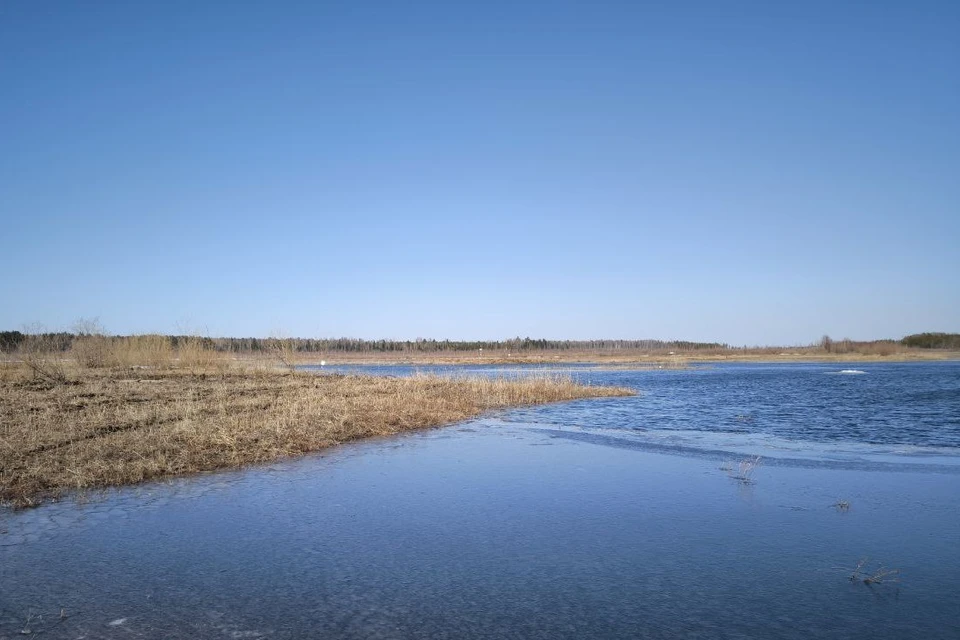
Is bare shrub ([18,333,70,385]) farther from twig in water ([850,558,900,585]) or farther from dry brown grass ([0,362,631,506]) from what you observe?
twig in water ([850,558,900,585])

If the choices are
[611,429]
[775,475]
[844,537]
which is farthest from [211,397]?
[844,537]

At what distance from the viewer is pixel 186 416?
13125 mm

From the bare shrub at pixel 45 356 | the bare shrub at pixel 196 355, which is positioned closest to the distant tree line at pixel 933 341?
the bare shrub at pixel 196 355

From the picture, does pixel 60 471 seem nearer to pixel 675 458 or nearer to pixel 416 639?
pixel 416 639

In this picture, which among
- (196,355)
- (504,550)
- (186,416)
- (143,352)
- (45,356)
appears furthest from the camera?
(196,355)

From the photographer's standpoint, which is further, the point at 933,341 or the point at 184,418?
the point at 933,341

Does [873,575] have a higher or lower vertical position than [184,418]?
lower

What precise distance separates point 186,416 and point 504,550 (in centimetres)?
943

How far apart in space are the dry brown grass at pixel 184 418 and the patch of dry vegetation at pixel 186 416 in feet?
0.08

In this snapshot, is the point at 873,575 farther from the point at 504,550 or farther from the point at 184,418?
the point at 184,418

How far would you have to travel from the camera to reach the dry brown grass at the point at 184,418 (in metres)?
9.18

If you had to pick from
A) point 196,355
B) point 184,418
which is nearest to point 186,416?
point 184,418

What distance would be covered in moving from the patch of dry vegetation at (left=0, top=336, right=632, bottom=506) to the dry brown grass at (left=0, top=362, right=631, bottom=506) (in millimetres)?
25

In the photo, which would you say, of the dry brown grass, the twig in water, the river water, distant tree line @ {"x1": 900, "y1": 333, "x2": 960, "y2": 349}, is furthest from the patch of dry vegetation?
distant tree line @ {"x1": 900, "y1": 333, "x2": 960, "y2": 349}
